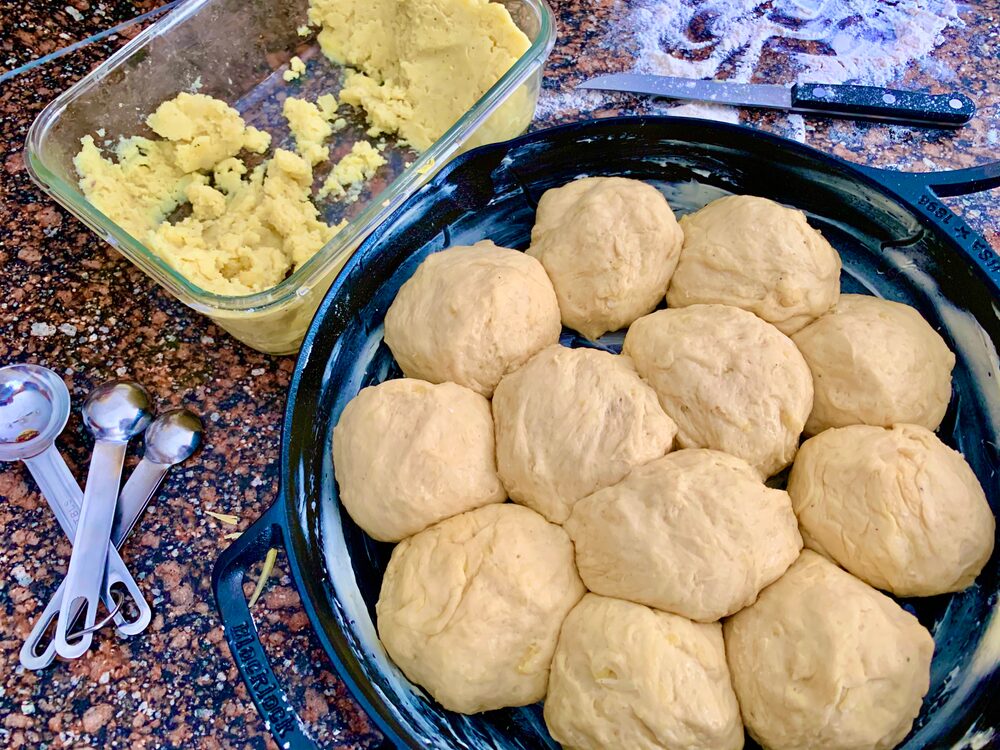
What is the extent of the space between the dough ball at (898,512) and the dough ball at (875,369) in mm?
52

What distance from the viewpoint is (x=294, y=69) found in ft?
6.28

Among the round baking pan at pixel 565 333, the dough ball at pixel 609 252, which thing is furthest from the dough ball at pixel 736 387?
the round baking pan at pixel 565 333

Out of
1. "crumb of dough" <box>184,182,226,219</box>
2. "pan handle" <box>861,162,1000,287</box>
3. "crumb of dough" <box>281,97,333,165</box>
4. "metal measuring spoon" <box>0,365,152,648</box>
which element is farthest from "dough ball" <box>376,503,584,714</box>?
"crumb of dough" <box>281,97,333,165</box>

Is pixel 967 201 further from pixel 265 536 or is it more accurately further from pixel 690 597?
pixel 265 536

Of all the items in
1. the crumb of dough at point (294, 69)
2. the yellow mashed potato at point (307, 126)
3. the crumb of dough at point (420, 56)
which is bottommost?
the yellow mashed potato at point (307, 126)

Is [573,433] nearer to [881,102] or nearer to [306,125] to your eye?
[306,125]

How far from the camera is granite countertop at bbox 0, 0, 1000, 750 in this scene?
1.36m

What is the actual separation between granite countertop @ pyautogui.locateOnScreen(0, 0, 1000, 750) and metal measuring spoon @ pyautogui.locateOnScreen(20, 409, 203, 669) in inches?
1.6

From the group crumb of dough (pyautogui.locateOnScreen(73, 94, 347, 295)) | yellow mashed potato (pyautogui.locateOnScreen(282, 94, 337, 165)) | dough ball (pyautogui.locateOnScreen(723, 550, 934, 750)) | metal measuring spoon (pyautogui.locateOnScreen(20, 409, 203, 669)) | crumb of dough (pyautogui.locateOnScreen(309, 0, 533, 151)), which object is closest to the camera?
dough ball (pyautogui.locateOnScreen(723, 550, 934, 750))

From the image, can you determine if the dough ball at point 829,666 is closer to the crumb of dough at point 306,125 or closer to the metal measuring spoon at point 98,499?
the metal measuring spoon at point 98,499

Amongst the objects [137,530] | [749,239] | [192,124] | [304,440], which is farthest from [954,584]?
[192,124]

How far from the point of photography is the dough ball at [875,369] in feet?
3.98

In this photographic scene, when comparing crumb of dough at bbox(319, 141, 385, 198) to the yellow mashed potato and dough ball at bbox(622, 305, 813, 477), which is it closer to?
the yellow mashed potato

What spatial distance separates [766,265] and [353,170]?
1.01m
